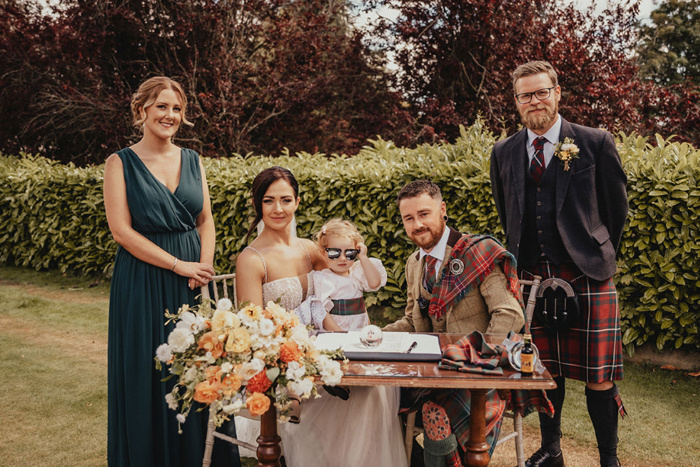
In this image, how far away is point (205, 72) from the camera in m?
11.2

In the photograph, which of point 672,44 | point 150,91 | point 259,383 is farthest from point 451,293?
point 672,44

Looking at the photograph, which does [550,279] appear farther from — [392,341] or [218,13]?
[218,13]

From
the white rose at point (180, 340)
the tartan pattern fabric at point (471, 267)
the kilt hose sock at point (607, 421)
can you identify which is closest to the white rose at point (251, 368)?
the white rose at point (180, 340)

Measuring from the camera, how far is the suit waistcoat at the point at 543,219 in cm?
296

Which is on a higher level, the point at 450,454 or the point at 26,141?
the point at 26,141

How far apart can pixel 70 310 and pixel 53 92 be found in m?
6.32

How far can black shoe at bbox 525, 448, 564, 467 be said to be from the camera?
3193 millimetres

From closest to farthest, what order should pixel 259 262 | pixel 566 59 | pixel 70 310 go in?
pixel 259 262 < pixel 70 310 < pixel 566 59

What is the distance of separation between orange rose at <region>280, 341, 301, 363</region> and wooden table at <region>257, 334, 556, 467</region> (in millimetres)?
204

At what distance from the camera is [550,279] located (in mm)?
2969

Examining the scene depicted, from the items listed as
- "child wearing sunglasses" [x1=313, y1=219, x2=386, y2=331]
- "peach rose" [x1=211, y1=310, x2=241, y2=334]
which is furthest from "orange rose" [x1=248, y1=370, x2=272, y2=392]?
"child wearing sunglasses" [x1=313, y1=219, x2=386, y2=331]

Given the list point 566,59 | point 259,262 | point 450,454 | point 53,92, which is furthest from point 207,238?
point 53,92

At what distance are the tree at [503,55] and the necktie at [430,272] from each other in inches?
267

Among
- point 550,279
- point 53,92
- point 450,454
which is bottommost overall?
point 450,454
